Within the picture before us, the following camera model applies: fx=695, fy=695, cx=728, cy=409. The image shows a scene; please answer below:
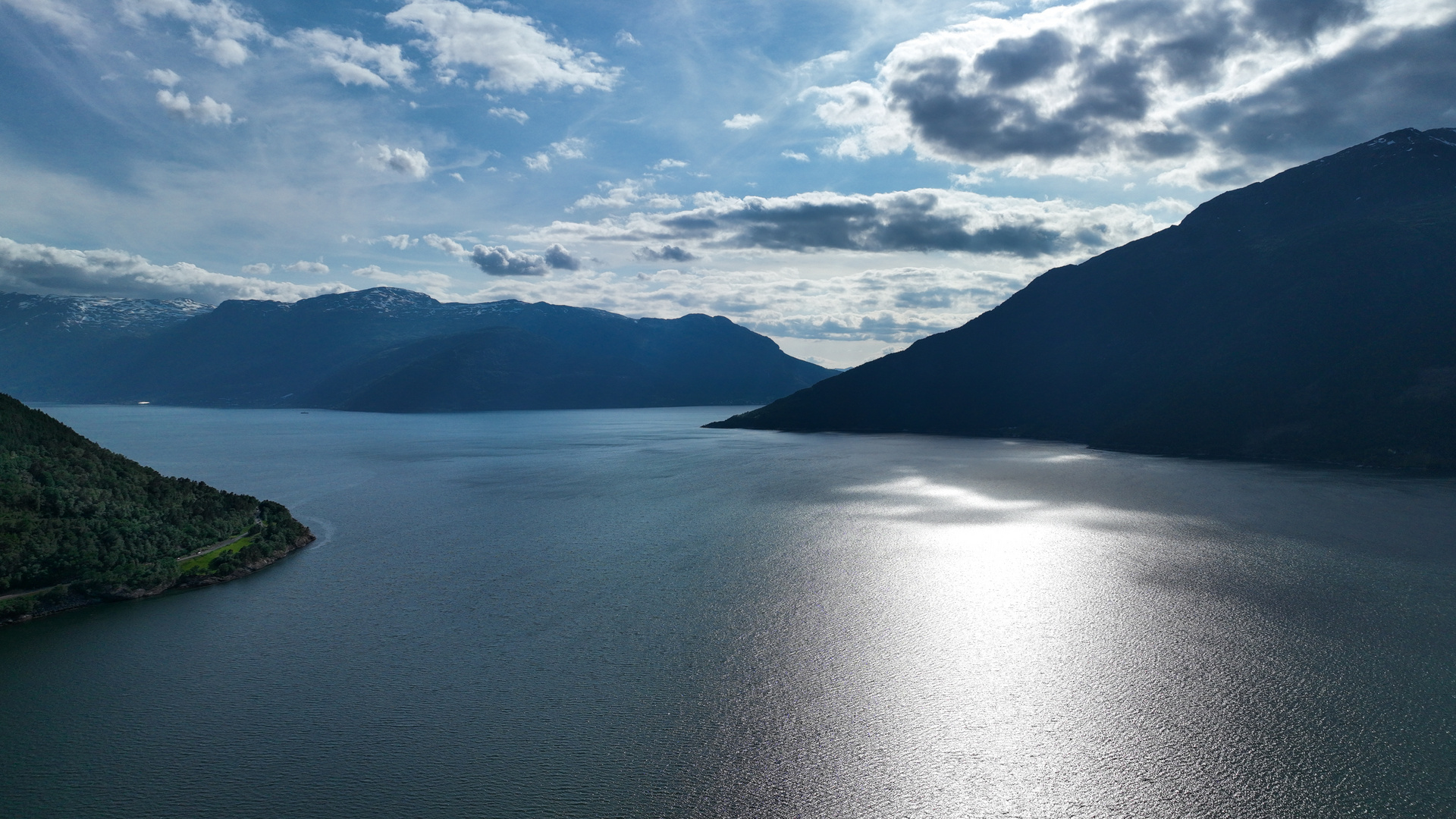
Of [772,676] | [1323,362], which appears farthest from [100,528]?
[1323,362]

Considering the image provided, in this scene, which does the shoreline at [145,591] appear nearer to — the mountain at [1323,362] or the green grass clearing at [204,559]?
the green grass clearing at [204,559]

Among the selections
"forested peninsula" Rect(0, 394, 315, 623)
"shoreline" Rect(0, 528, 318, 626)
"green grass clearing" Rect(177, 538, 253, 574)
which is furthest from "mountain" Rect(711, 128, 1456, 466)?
"forested peninsula" Rect(0, 394, 315, 623)

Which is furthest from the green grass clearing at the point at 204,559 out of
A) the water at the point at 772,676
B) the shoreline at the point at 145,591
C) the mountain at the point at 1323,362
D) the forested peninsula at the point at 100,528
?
the mountain at the point at 1323,362

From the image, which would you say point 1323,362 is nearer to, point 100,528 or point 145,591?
point 145,591

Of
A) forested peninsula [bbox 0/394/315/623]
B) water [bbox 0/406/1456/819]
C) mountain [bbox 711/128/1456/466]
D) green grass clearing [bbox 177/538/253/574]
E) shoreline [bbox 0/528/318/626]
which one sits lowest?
water [bbox 0/406/1456/819]

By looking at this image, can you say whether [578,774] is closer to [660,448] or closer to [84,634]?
[84,634]

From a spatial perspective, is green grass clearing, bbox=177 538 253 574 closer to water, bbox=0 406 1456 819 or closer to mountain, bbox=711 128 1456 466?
water, bbox=0 406 1456 819

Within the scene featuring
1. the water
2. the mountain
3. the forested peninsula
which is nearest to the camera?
the water
